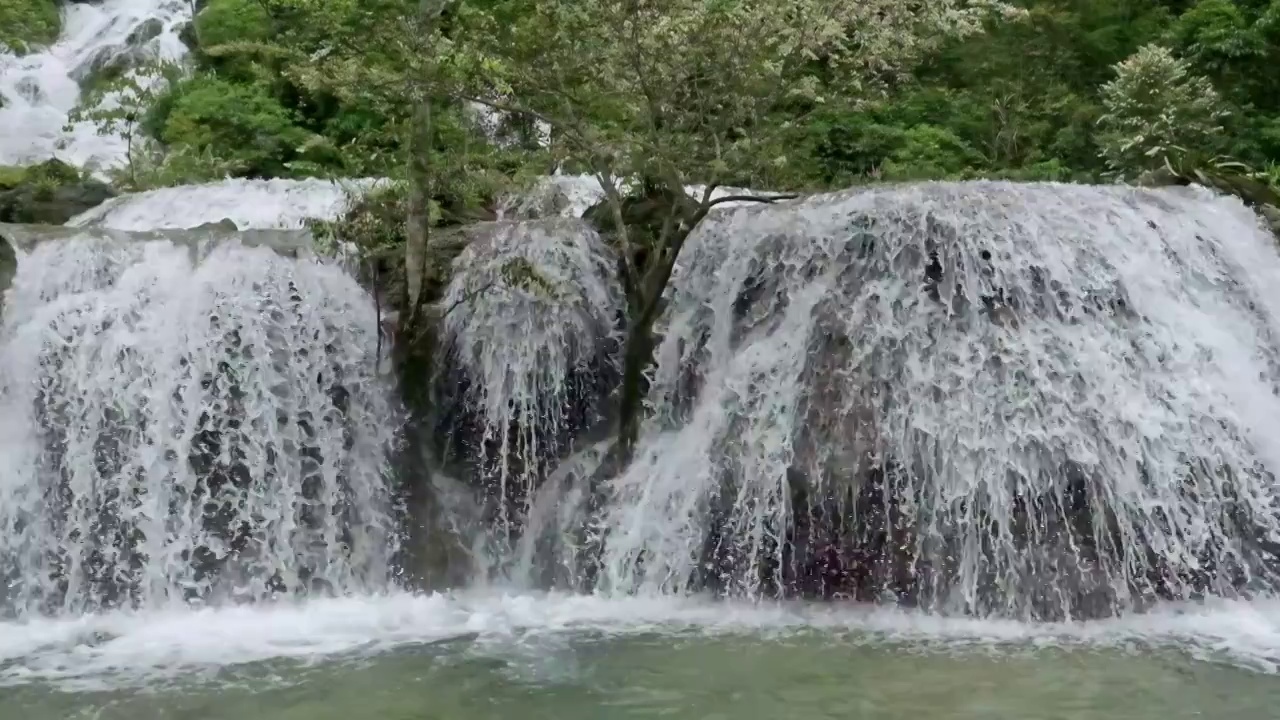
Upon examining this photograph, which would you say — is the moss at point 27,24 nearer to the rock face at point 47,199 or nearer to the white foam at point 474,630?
the rock face at point 47,199

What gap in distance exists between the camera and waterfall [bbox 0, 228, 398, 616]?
817 cm

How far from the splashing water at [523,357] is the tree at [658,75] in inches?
14.6

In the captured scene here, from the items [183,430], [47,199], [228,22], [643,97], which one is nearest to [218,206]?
[47,199]

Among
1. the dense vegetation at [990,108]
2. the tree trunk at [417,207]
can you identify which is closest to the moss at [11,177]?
the dense vegetation at [990,108]

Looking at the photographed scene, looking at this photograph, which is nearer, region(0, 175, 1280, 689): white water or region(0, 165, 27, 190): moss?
region(0, 175, 1280, 689): white water

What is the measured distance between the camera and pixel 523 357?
9359 millimetres

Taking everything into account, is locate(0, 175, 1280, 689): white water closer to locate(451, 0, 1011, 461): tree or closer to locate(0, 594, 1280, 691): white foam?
locate(0, 594, 1280, 691): white foam

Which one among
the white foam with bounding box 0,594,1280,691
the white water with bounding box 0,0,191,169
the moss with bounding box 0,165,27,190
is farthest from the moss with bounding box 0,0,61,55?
the white foam with bounding box 0,594,1280,691

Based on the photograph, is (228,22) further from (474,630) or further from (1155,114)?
(474,630)

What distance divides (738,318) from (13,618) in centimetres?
599

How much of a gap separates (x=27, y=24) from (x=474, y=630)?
19712 mm

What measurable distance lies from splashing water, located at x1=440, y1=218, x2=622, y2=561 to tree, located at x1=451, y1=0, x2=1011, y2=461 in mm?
371

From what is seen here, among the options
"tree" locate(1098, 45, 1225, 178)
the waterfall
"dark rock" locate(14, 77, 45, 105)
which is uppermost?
"dark rock" locate(14, 77, 45, 105)

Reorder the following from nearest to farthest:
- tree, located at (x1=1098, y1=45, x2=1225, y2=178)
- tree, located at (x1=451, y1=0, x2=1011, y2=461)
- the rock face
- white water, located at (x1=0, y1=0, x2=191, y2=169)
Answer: tree, located at (x1=451, y1=0, x2=1011, y2=461)
the rock face
tree, located at (x1=1098, y1=45, x2=1225, y2=178)
white water, located at (x1=0, y1=0, x2=191, y2=169)
